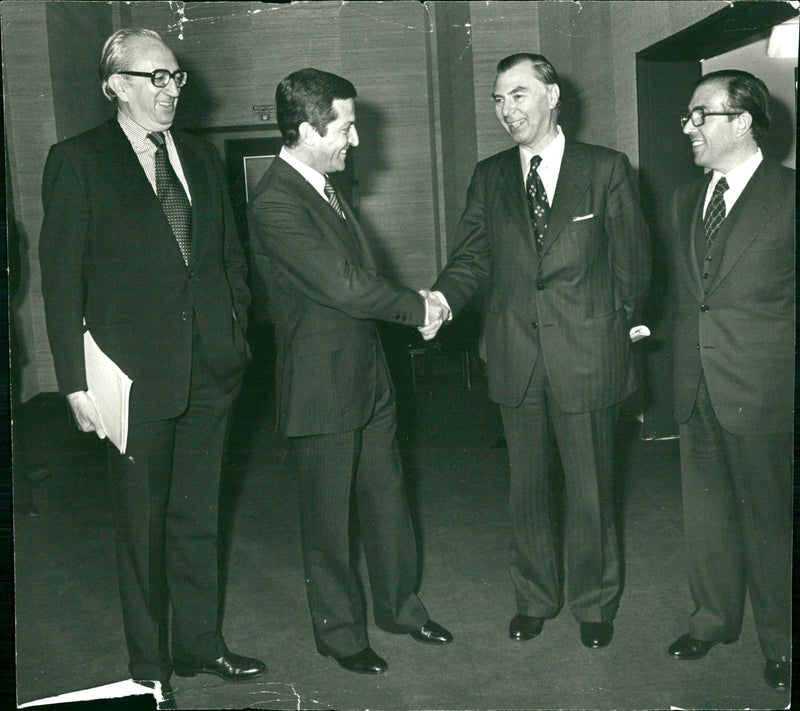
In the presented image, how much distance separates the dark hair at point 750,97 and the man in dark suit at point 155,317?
4.83 feet

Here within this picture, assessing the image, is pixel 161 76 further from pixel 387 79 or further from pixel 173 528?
pixel 387 79

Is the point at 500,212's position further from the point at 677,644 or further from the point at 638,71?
the point at 638,71

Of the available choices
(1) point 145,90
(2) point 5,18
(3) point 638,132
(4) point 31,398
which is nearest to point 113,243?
(1) point 145,90

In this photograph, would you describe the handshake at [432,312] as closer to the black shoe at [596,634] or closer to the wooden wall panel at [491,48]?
the black shoe at [596,634]

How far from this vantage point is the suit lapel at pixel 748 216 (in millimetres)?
2131

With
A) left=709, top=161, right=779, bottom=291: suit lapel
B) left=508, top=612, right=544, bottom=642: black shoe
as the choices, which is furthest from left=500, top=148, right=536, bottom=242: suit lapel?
left=508, top=612, right=544, bottom=642: black shoe

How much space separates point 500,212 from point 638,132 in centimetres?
223

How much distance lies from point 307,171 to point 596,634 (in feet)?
5.58

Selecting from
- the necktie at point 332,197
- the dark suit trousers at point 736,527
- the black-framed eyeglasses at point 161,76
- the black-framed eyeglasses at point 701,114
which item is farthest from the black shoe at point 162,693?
the black-framed eyeglasses at point 701,114

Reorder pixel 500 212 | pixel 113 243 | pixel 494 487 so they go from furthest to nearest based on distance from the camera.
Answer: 1. pixel 494 487
2. pixel 500 212
3. pixel 113 243

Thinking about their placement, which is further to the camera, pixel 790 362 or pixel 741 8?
pixel 741 8

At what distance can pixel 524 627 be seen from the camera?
2605mm

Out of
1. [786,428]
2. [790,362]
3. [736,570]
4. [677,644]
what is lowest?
[677,644]

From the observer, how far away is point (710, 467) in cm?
236
